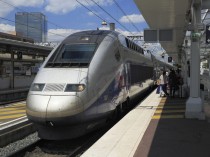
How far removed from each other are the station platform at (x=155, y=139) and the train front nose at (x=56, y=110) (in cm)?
82

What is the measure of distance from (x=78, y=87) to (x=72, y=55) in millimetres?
1652

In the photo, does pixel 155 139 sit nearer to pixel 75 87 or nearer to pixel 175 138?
pixel 175 138

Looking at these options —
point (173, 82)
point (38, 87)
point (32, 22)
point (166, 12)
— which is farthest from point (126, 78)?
point (32, 22)

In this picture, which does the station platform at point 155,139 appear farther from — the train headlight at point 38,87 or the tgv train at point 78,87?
the train headlight at point 38,87

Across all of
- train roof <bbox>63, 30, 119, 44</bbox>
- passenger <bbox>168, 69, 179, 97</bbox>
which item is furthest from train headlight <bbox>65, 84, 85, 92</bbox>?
passenger <bbox>168, 69, 179, 97</bbox>

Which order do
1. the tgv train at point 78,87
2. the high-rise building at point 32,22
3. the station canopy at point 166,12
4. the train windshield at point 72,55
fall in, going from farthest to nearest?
the high-rise building at point 32,22
the station canopy at point 166,12
the train windshield at point 72,55
the tgv train at point 78,87

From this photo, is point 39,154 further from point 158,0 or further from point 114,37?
point 158,0

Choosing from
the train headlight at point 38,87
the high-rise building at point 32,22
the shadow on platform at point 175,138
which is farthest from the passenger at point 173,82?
the high-rise building at point 32,22

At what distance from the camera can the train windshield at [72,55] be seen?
31.9 ft

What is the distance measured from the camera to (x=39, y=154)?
893cm

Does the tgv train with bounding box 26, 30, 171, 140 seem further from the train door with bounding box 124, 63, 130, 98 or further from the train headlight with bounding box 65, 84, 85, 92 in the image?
the train door with bounding box 124, 63, 130, 98

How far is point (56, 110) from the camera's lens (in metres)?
8.27

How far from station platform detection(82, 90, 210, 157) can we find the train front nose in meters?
0.82

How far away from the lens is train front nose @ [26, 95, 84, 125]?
8281mm
